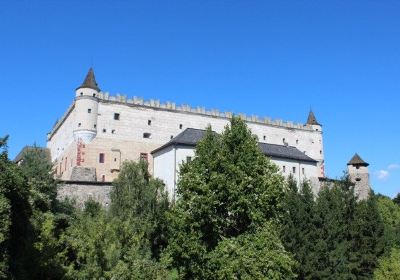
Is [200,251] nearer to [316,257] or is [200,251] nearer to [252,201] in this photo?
[252,201]

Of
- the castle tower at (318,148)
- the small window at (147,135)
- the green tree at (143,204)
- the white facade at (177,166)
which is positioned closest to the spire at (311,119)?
the castle tower at (318,148)

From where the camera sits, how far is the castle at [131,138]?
5150cm

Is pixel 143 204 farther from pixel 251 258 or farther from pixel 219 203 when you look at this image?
pixel 251 258

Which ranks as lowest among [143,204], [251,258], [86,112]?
[251,258]

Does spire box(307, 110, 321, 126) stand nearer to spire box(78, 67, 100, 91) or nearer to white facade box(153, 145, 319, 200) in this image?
white facade box(153, 145, 319, 200)

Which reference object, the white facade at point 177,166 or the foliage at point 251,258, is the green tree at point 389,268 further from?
the white facade at point 177,166

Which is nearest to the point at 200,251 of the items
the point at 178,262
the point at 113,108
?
the point at 178,262

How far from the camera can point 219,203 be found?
27.8 metres

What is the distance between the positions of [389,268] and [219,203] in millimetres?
13700

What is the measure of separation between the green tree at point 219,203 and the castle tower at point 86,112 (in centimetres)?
2633

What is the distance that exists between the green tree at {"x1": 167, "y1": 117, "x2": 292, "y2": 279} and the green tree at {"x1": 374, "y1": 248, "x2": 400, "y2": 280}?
8980 millimetres

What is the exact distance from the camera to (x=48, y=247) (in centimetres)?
2455

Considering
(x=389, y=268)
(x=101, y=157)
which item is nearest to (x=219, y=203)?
(x=389, y=268)

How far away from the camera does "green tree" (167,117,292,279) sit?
27297mm
